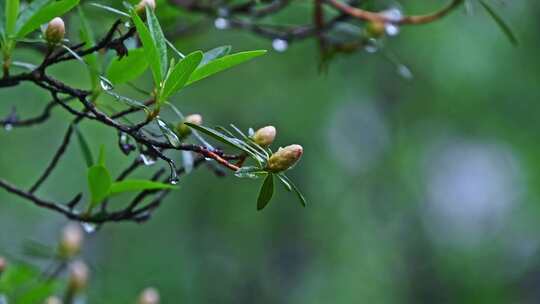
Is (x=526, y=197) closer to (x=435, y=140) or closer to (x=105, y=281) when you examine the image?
(x=435, y=140)

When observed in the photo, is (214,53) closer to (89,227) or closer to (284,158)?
(284,158)

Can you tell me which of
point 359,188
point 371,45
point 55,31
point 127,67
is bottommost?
point 359,188

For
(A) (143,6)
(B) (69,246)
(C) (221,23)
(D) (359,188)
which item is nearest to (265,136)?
(A) (143,6)

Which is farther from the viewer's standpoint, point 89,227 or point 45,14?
point 89,227

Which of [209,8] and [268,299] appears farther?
[268,299]

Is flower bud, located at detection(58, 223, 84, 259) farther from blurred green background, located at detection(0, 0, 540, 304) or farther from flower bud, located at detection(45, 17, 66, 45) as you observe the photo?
blurred green background, located at detection(0, 0, 540, 304)

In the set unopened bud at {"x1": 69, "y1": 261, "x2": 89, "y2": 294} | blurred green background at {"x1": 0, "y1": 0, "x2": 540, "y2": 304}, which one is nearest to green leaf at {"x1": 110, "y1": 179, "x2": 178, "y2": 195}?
unopened bud at {"x1": 69, "y1": 261, "x2": 89, "y2": 294}

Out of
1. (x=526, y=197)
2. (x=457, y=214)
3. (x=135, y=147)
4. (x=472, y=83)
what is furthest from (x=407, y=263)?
(x=135, y=147)
